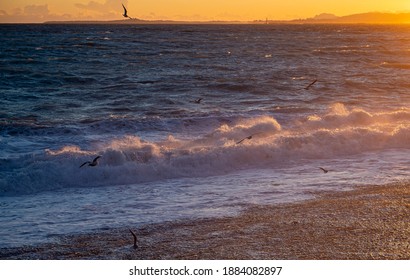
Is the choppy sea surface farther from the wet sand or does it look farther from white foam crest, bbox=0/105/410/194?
the wet sand

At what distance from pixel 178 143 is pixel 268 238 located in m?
7.12

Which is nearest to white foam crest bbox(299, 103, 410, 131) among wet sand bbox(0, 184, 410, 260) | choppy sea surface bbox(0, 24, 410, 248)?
choppy sea surface bbox(0, 24, 410, 248)

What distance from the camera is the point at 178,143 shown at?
551 inches

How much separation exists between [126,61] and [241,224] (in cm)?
3002

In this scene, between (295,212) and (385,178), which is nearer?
(295,212)

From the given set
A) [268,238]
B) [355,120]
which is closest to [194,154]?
[268,238]

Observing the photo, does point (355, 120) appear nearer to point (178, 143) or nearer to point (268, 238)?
point (178, 143)

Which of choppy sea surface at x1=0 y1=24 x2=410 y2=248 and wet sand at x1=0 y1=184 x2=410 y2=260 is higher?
wet sand at x1=0 y1=184 x2=410 y2=260

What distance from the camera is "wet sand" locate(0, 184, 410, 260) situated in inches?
263

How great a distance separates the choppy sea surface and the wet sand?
388 mm

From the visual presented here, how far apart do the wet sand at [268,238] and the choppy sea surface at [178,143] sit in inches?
15.3

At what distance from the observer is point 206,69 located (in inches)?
1266
